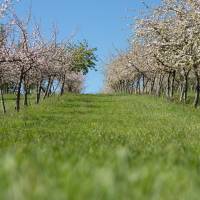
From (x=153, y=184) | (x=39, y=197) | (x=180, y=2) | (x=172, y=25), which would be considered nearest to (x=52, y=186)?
(x=39, y=197)

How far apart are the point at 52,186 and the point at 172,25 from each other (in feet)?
142

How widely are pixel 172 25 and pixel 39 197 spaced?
43672 millimetres

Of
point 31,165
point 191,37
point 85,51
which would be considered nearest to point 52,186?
point 31,165

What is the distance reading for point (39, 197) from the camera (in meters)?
3.17

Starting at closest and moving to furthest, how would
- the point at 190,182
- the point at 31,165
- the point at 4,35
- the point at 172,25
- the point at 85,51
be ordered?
the point at 190,182, the point at 31,165, the point at 4,35, the point at 172,25, the point at 85,51

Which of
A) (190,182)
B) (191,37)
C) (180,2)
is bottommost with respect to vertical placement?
(190,182)

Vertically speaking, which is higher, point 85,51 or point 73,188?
point 85,51

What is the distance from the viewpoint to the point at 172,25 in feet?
151

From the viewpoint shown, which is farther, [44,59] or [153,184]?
[44,59]

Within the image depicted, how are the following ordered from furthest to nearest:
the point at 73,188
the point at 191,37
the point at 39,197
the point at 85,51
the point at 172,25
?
the point at 85,51 < the point at 172,25 < the point at 191,37 < the point at 73,188 < the point at 39,197

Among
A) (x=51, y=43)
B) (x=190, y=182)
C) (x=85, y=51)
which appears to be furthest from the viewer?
(x=85, y=51)

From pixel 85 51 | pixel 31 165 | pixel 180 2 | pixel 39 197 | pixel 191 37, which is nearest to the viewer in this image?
pixel 39 197

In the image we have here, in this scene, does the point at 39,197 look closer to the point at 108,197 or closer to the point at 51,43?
the point at 108,197

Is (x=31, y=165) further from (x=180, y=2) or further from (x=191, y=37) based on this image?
(x=180, y=2)
